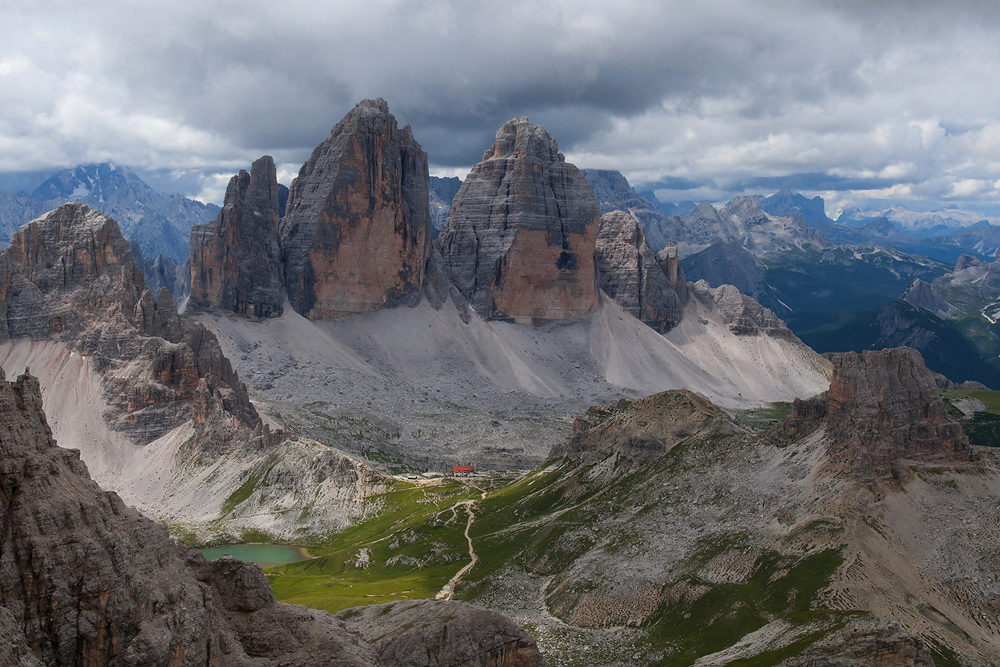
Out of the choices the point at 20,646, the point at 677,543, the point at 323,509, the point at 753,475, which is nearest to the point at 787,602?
the point at 677,543

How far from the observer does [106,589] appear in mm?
34781

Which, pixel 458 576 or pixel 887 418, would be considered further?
pixel 458 576

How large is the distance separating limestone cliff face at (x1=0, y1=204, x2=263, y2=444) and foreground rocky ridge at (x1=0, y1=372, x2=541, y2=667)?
103m

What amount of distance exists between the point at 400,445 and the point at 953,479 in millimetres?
113005

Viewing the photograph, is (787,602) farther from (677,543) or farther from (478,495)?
(478,495)

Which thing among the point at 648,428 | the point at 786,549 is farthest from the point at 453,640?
the point at 648,428

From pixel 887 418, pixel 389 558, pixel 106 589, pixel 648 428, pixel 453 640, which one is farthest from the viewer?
pixel 648 428

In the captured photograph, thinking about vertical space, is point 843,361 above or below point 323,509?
above

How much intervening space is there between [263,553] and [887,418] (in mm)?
77856

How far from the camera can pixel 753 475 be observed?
83.2 metres

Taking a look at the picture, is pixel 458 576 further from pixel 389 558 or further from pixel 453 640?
pixel 453 640

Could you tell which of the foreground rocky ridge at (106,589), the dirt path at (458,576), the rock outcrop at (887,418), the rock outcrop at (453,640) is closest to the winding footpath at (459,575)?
the dirt path at (458,576)

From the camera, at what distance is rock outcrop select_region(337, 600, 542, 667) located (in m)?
44.5

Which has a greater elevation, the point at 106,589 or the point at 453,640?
the point at 106,589
